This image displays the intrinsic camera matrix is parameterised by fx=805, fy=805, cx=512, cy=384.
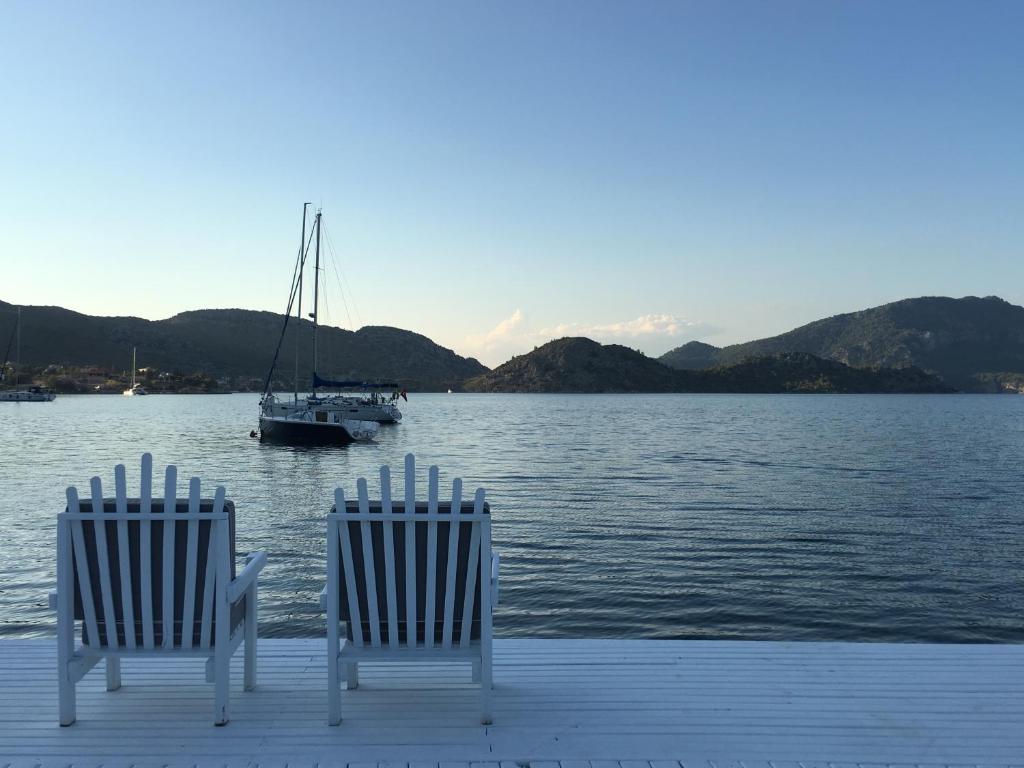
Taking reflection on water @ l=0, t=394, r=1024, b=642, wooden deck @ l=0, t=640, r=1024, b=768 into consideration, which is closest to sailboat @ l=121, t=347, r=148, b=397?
reflection on water @ l=0, t=394, r=1024, b=642

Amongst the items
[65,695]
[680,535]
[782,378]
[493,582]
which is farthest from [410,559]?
[782,378]

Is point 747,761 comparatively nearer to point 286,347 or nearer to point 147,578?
point 147,578

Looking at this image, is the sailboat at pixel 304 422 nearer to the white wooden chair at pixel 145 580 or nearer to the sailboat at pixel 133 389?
the white wooden chair at pixel 145 580

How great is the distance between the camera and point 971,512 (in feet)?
62.7

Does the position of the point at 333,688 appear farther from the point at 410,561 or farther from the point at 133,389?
the point at 133,389

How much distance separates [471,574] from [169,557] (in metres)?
1.31

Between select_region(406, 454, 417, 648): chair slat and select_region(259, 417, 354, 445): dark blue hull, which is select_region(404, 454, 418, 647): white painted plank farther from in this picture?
select_region(259, 417, 354, 445): dark blue hull

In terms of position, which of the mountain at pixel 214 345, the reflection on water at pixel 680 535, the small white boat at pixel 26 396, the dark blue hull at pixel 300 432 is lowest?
the reflection on water at pixel 680 535

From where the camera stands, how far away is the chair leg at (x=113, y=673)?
3918 mm

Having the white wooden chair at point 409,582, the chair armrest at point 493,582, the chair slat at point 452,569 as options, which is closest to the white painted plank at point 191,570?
the white wooden chair at point 409,582

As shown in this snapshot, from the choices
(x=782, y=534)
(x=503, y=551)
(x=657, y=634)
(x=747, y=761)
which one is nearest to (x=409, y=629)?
(x=747, y=761)

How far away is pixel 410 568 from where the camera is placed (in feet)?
11.6

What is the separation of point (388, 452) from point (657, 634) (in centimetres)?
3297

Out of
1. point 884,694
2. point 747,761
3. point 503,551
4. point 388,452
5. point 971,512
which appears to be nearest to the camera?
point 747,761
